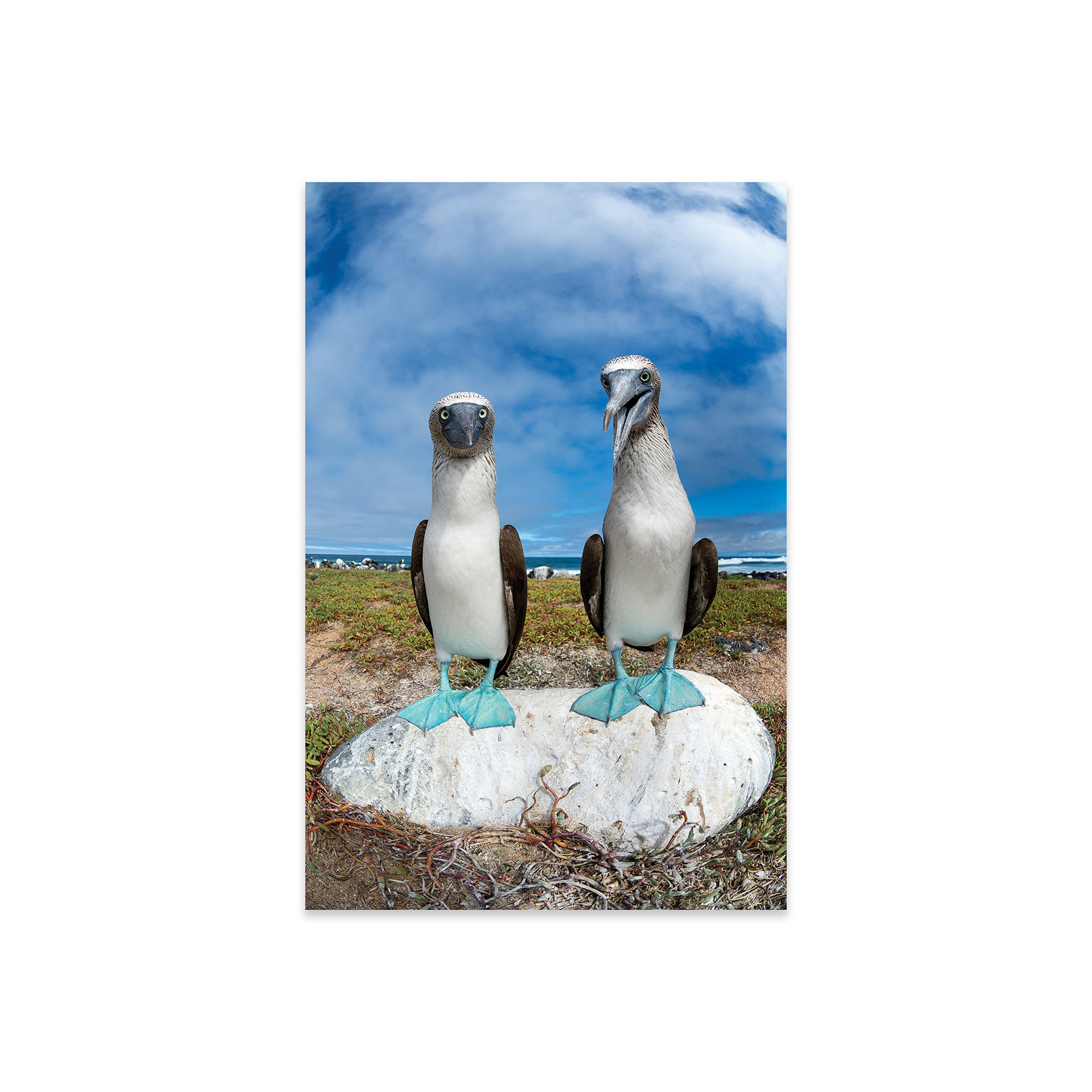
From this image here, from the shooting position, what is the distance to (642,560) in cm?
Answer: 202

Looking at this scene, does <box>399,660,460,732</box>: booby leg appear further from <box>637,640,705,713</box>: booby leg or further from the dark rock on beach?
the dark rock on beach

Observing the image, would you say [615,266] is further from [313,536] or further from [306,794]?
[306,794]

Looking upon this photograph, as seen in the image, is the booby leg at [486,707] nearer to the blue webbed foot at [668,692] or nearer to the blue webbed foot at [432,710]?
the blue webbed foot at [432,710]

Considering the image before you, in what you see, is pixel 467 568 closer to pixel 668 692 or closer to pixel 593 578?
pixel 593 578

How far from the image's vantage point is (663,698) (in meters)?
2.11

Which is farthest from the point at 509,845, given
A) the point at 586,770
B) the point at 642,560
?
the point at 642,560

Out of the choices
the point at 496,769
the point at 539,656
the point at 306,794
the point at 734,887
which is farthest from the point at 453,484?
the point at 734,887

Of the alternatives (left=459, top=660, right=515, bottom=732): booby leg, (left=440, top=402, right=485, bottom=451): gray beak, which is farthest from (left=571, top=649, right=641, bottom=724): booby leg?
(left=440, top=402, right=485, bottom=451): gray beak

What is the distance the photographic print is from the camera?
2.04 metres

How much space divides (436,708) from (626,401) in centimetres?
116

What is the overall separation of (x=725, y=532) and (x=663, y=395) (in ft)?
1.67

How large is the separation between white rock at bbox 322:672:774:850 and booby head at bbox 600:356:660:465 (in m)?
0.89

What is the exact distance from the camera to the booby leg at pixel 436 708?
214 cm

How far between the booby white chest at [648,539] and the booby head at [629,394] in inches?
2.1
